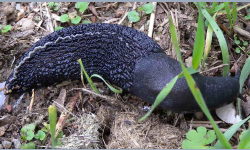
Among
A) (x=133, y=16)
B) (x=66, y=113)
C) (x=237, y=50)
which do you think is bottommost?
(x=66, y=113)

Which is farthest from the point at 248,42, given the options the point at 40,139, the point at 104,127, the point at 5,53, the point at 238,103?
the point at 5,53

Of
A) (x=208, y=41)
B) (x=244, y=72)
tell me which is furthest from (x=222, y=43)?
(x=244, y=72)

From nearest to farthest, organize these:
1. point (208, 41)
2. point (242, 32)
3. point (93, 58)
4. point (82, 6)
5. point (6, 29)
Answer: point (208, 41), point (93, 58), point (242, 32), point (6, 29), point (82, 6)

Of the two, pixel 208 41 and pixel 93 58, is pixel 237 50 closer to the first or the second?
pixel 208 41

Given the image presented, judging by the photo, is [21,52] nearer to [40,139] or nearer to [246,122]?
[40,139]

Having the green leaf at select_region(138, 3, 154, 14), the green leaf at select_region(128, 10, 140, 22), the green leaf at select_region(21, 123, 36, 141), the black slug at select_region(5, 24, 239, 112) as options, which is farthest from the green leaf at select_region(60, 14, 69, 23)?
the green leaf at select_region(21, 123, 36, 141)

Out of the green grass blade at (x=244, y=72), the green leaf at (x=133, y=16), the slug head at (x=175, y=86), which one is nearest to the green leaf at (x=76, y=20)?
the green leaf at (x=133, y=16)

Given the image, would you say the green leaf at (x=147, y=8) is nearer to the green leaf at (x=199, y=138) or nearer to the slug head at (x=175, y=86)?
the slug head at (x=175, y=86)
